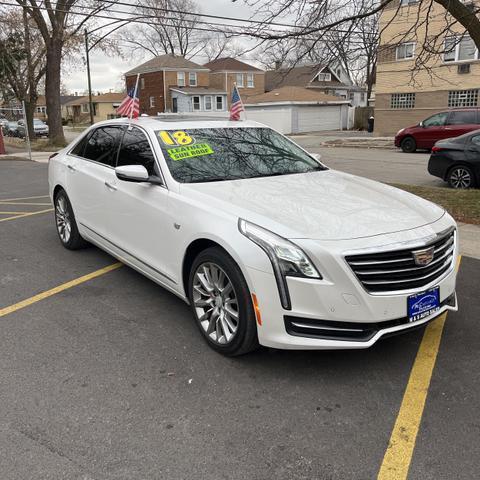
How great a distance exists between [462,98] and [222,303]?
2823 centimetres

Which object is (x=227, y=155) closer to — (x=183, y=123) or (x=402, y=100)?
(x=183, y=123)

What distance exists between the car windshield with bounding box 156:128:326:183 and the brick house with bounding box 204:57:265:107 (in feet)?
165

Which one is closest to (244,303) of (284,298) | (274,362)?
(284,298)

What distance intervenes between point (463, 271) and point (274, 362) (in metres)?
2.82

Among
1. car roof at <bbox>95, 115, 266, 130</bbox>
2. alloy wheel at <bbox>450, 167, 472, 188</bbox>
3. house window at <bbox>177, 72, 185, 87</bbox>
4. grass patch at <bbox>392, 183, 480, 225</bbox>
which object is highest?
house window at <bbox>177, 72, 185, 87</bbox>

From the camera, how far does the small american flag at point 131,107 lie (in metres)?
5.18

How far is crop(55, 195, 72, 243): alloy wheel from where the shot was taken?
5902mm

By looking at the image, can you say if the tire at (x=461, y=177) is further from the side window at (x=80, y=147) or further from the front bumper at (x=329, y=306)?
the front bumper at (x=329, y=306)

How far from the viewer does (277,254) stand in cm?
299

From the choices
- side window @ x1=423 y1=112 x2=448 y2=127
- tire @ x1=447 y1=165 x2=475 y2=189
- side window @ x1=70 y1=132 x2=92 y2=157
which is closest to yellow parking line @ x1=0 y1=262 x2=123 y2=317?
side window @ x1=70 y1=132 x2=92 y2=157

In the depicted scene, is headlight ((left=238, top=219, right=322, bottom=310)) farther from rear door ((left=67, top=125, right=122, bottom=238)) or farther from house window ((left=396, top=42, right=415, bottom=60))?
house window ((left=396, top=42, right=415, bottom=60))

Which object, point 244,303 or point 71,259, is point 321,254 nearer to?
point 244,303

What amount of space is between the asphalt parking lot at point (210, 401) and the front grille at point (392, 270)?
2.09 feet

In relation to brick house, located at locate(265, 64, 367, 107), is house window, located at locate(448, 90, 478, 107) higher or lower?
lower
